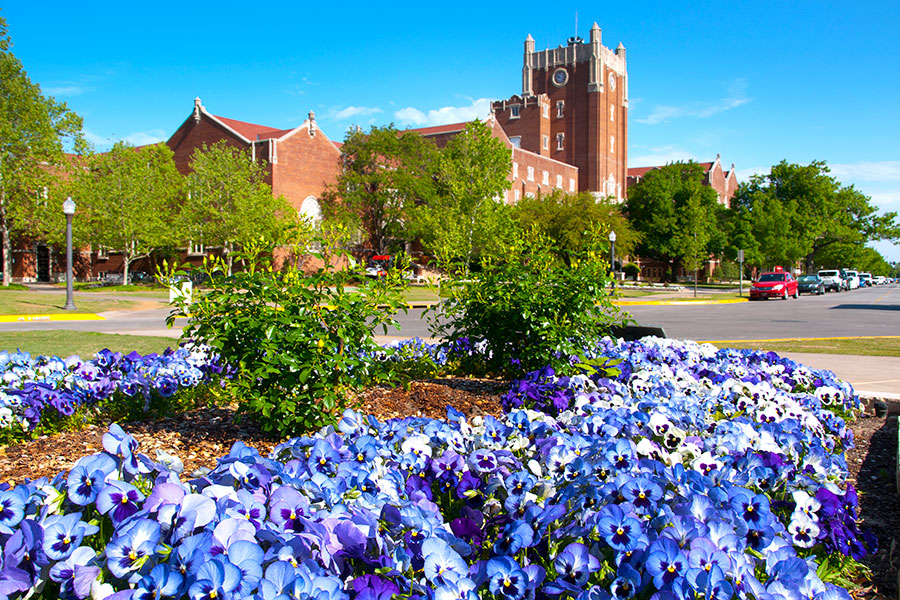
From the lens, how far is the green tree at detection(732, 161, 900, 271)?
70938mm

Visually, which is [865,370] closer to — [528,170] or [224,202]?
[224,202]

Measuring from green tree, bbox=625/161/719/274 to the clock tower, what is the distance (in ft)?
43.1

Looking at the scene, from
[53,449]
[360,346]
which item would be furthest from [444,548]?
[53,449]

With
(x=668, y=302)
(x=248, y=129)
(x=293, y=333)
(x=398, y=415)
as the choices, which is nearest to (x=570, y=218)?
(x=668, y=302)

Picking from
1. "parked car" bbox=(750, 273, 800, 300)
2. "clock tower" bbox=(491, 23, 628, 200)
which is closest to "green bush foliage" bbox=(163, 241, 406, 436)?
"parked car" bbox=(750, 273, 800, 300)

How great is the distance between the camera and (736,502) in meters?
2.38

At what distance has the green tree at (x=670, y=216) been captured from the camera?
62219mm

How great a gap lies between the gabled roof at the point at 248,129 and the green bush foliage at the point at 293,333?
46149 millimetres

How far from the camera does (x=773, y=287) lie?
36.1 meters

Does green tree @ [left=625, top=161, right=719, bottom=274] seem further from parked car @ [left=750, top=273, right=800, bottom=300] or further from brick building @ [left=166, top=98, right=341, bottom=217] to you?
brick building @ [left=166, top=98, right=341, bottom=217]

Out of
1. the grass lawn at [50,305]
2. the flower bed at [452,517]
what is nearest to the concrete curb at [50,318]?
the grass lawn at [50,305]

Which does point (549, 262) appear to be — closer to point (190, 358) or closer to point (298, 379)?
point (298, 379)

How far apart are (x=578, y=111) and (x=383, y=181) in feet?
138

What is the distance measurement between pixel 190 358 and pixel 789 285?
38692 mm
